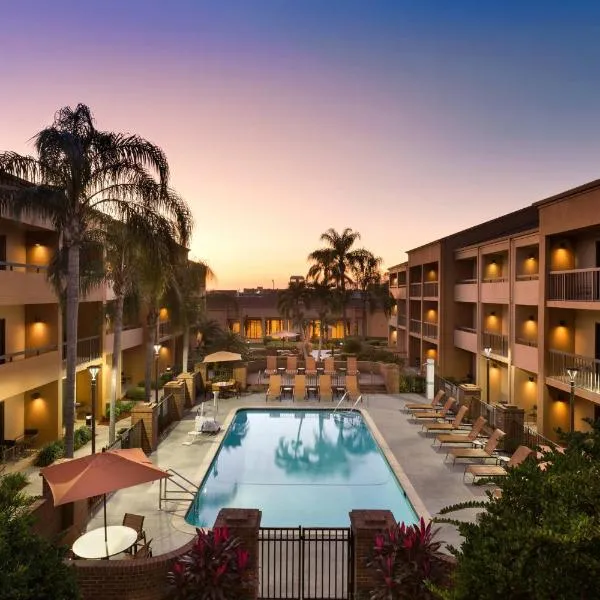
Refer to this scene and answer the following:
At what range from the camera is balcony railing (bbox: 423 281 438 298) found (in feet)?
106

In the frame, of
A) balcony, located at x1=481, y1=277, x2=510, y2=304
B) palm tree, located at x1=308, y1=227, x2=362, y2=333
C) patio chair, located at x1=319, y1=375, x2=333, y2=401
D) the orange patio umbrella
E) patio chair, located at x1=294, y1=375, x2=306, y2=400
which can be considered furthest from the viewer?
palm tree, located at x1=308, y1=227, x2=362, y2=333

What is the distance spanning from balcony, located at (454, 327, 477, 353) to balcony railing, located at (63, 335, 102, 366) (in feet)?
64.7

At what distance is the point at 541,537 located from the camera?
3.52m

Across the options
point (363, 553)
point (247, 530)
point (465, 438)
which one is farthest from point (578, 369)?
point (247, 530)

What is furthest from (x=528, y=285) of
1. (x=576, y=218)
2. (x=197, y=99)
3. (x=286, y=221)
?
(x=286, y=221)

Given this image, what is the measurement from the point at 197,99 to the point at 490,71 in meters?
14.6

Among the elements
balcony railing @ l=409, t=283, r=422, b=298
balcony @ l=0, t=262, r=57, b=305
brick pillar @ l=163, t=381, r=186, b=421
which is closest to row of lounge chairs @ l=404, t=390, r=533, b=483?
brick pillar @ l=163, t=381, r=186, b=421

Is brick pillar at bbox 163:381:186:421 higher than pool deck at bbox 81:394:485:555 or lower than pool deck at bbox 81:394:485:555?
higher

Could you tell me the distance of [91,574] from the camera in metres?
7.14

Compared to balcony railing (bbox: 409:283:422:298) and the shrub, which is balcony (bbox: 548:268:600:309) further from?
the shrub

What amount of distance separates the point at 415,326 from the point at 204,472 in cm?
2517

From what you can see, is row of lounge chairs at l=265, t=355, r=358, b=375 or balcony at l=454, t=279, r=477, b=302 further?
row of lounge chairs at l=265, t=355, r=358, b=375

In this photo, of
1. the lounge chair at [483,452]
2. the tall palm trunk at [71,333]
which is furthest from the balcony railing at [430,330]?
the tall palm trunk at [71,333]

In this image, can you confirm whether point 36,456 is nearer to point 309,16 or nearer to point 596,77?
point 309,16
